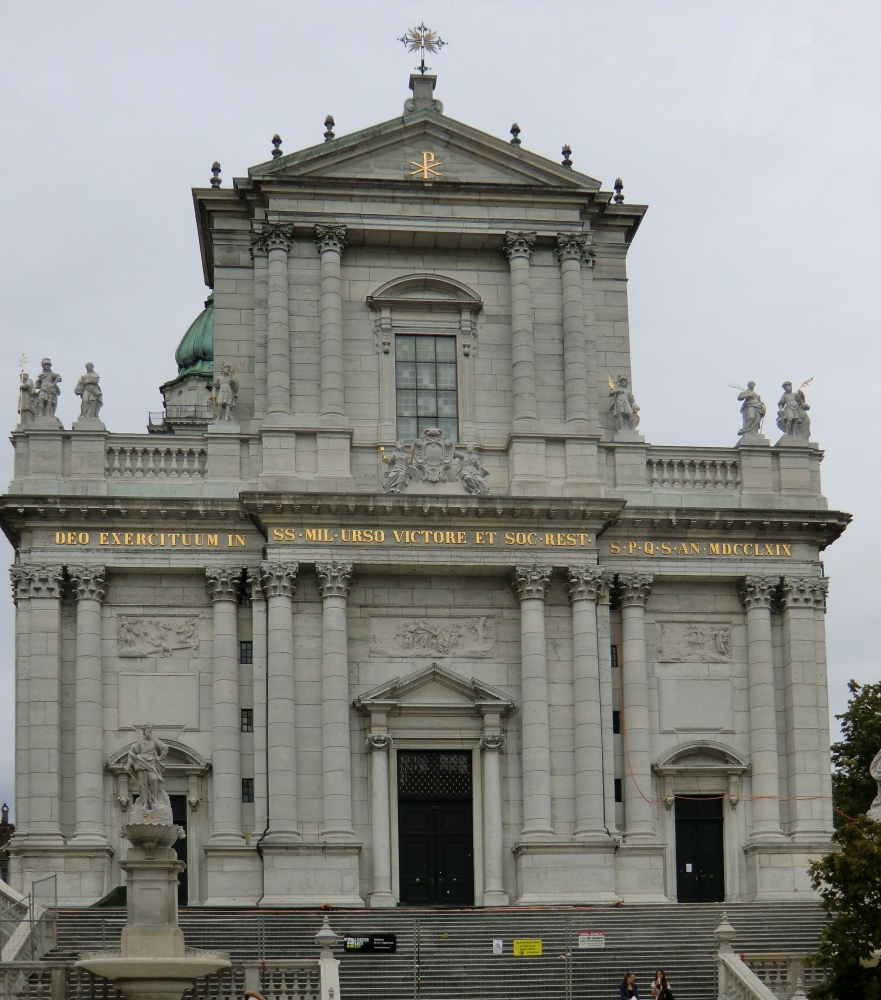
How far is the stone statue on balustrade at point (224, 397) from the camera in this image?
47406mm

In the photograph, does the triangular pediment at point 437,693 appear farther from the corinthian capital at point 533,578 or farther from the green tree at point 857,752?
the green tree at point 857,752

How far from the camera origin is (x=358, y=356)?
48.1 metres

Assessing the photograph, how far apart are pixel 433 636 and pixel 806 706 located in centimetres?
965

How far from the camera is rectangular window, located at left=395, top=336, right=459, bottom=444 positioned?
158 feet

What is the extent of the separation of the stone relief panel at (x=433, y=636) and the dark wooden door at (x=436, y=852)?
3.72 metres

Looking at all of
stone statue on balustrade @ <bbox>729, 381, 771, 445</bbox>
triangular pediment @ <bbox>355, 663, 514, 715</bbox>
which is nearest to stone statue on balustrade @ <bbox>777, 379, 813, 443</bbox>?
stone statue on balustrade @ <bbox>729, 381, 771, 445</bbox>

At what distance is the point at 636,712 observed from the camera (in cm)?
4625

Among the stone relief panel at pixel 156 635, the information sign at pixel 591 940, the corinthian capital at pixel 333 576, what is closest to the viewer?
the information sign at pixel 591 940

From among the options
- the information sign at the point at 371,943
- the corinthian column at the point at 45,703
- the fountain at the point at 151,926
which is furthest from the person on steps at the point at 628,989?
the corinthian column at the point at 45,703

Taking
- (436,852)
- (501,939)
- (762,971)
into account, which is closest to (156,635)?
(436,852)

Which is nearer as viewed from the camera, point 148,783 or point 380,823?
point 148,783

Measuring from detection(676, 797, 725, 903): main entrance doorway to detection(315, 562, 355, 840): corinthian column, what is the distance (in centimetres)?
844

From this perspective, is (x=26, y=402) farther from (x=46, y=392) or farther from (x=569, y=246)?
(x=569, y=246)

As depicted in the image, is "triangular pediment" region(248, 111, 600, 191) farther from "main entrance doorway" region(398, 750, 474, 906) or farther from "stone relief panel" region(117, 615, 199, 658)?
"main entrance doorway" region(398, 750, 474, 906)
